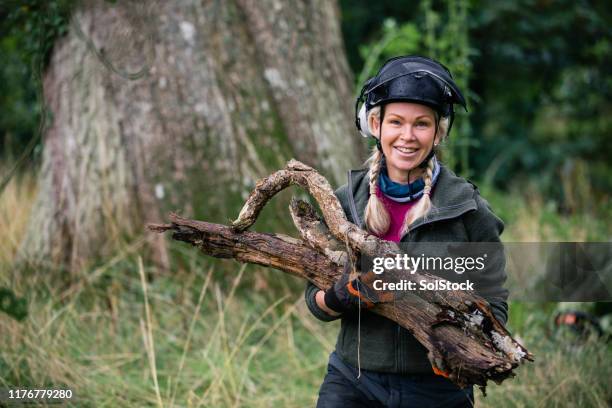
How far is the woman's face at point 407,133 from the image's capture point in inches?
96.2

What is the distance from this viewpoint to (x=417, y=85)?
2391 millimetres

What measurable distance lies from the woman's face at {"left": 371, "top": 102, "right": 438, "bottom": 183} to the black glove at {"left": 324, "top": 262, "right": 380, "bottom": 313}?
0.43 metres

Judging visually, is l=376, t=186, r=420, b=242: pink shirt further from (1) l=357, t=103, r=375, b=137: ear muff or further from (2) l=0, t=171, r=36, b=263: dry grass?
(2) l=0, t=171, r=36, b=263: dry grass

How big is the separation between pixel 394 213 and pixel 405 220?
80 millimetres

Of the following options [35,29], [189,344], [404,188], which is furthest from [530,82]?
[404,188]

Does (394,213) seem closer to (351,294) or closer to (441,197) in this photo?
(441,197)

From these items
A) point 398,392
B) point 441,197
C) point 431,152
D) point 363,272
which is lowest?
point 398,392

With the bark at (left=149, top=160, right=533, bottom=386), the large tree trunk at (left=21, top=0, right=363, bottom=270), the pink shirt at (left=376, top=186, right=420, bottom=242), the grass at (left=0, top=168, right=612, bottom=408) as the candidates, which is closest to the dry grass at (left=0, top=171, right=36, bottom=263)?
the grass at (left=0, top=168, right=612, bottom=408)

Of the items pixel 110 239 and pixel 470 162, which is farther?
pixel 470 162

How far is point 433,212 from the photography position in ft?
7.88

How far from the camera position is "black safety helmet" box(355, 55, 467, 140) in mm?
2391

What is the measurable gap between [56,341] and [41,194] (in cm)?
149

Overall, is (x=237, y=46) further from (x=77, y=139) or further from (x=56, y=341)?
(x=56, y=341)

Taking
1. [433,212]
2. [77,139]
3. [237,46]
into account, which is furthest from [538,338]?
[77,139]
